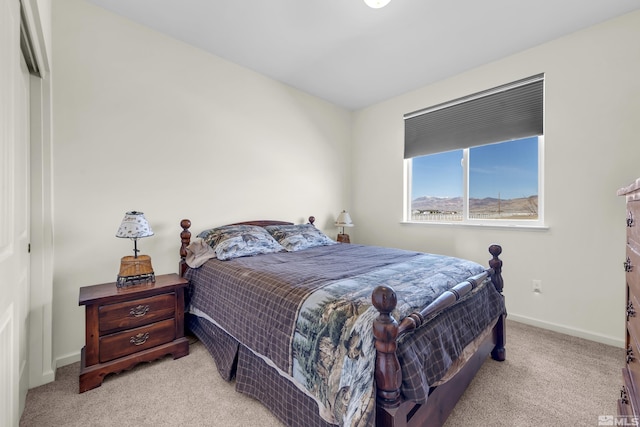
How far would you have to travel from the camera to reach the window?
271 cm

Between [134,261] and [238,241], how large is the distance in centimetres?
77

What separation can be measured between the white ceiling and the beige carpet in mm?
2600

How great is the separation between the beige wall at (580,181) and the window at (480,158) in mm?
129

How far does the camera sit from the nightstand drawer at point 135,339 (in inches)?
69.0

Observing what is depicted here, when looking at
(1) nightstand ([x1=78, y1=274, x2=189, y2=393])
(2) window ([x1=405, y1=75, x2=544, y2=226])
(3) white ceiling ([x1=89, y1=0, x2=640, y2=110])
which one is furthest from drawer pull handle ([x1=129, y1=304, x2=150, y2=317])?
(2) window ([x1=405, y1=75, x2=544, y2=226])

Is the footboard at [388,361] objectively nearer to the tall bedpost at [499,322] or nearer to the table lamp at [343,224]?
the tall bedpost at [499,322]

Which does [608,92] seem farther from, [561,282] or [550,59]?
[561,282]

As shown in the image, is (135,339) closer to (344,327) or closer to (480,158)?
(344,327)

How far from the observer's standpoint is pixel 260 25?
2.33 m

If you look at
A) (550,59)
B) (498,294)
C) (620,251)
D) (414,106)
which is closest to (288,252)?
(498,294)

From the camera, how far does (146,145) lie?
Answer: 7.68 feet

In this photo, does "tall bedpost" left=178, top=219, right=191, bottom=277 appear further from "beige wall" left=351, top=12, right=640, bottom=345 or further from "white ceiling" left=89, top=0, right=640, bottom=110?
"beige wall" left=351, top=12, right=640, bottom=345

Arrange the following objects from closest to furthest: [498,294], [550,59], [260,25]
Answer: [498,294] → [260,25] → [550,59]

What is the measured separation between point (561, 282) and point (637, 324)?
6.20ft
